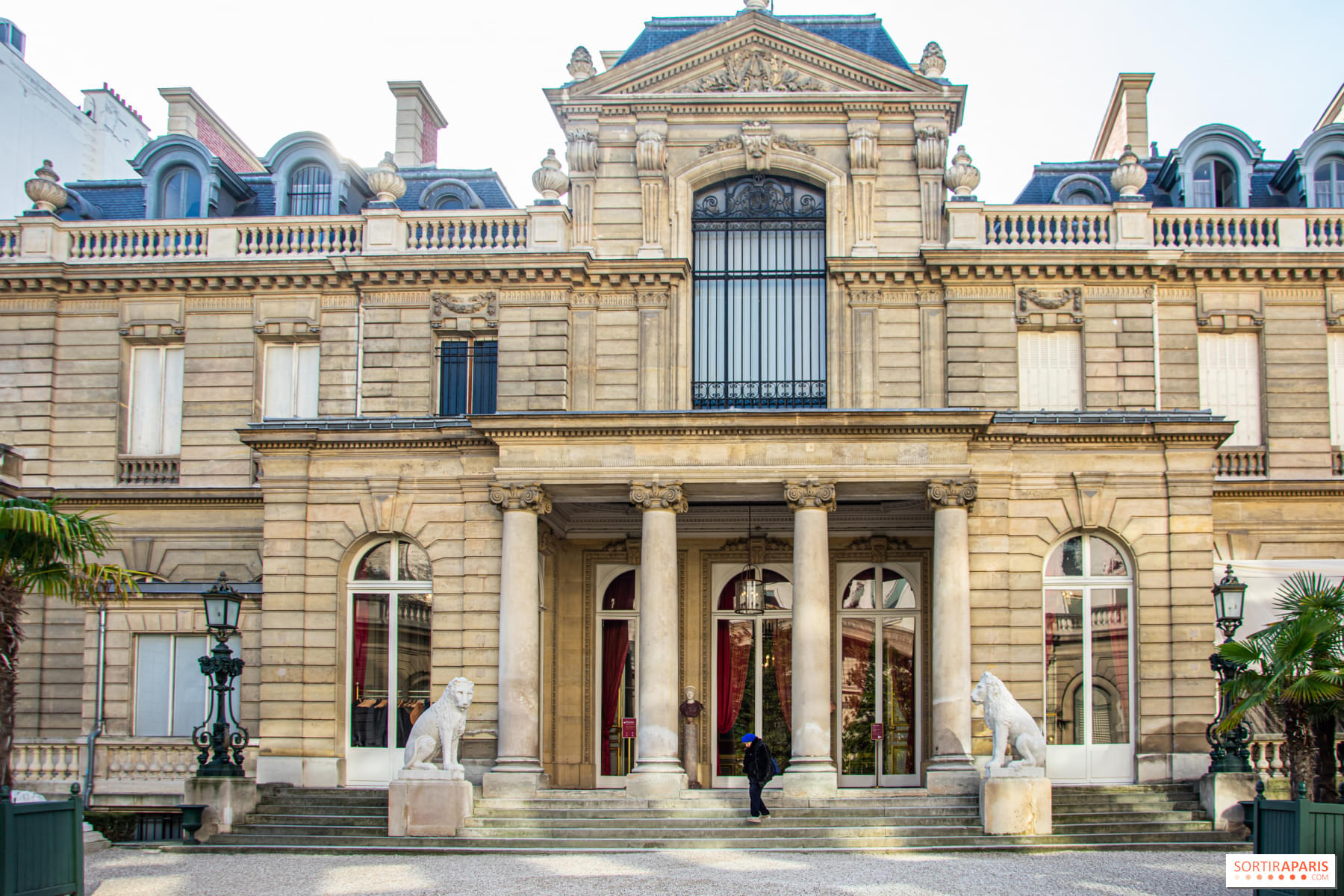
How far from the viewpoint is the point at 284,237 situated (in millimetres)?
28750

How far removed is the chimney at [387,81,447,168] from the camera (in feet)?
110

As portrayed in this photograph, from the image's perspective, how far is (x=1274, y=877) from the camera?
46.8 feet

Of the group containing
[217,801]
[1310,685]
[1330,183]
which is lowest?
[217,801]

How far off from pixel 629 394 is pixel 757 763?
8.34 m

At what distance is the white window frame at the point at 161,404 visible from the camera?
28.8m

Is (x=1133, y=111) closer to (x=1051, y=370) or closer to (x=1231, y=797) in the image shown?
(x=1051, y=370)

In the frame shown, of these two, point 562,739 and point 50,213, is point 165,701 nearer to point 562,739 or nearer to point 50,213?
point 562,739

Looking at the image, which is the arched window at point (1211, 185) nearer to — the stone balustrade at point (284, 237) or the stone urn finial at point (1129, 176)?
the stone urn finial at point (1129, 176)

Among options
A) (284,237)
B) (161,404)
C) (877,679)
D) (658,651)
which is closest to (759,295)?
(877,679)

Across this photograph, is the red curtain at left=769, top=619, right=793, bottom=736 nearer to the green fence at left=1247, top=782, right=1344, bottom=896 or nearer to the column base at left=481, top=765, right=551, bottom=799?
the column base at left=481, top=765, right=551, bottom=799

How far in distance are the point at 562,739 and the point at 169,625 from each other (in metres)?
7.69

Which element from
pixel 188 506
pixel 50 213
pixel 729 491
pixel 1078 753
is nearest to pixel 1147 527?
pixel 1078 753

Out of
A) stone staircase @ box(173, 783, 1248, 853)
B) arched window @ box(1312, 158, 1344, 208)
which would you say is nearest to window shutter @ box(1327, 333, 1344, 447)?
arched window @ box(1312, 158, 1344, 208)

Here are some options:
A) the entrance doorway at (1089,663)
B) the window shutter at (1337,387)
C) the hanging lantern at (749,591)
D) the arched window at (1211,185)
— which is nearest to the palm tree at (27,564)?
the hanging lantern at (749,591)
